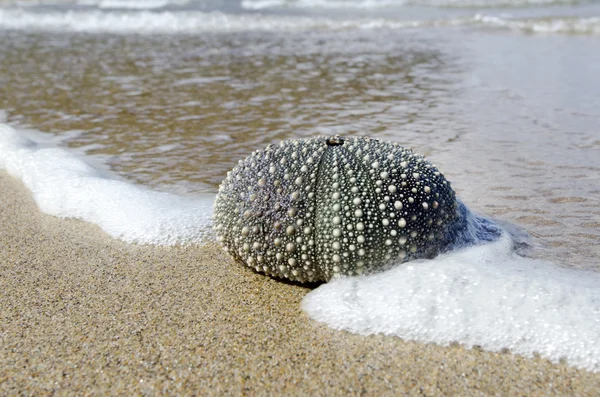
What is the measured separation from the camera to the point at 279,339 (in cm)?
335

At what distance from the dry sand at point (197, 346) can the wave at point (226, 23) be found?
14741mm

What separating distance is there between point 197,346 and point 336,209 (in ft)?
3.66

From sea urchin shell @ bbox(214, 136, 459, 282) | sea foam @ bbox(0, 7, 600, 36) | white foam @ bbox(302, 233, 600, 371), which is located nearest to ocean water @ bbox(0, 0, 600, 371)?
white foam @ bbox(302, 233, 600, 371)

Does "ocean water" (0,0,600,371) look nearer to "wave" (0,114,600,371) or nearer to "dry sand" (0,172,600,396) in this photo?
"wave" (0,114,600,371)

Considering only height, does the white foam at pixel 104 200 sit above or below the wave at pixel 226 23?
below

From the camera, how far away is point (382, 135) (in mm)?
7051

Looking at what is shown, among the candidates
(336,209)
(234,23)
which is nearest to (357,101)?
(336,209)

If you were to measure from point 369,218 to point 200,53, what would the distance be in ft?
38.6

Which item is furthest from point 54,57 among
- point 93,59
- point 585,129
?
point 585,129

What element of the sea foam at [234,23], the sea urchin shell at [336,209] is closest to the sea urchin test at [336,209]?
the sea urchin shell at [336,209]

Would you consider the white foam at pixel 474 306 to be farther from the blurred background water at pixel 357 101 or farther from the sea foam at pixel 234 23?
the sea foam at pixel 234 23

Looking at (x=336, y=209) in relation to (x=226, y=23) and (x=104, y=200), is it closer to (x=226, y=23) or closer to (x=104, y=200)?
(x=104, y=200)

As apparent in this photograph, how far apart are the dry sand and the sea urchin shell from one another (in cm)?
36

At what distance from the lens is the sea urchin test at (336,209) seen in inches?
140
